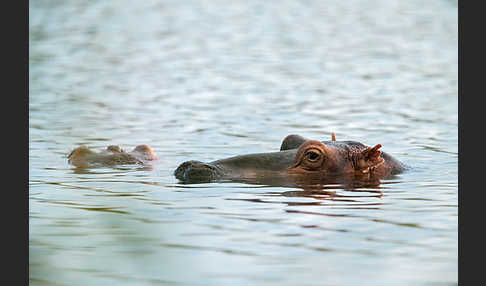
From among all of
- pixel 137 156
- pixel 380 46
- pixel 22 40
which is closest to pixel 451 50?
pixel 380 46

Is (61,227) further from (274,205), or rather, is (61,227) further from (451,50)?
(451,50)

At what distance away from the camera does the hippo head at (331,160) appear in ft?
32.9

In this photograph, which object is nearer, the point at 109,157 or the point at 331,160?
the point at 331,160

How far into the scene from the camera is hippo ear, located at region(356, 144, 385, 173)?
405 inches

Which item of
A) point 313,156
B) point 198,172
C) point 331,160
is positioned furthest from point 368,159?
point 198,172

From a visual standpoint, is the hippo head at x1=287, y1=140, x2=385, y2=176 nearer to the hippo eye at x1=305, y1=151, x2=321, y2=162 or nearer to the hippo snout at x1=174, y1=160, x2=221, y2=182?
the hippo eye at x1=305, y1=151, x2=321, y2=162

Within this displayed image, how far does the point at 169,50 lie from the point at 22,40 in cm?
2411

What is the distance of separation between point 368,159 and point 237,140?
4.14 meters

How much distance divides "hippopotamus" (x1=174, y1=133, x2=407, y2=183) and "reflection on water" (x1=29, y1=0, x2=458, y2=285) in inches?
9.0

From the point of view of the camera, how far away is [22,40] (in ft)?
17.7

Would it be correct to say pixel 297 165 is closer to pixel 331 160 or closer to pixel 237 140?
pixel 331 160

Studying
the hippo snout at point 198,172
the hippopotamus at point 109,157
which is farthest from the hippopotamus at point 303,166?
the hippopotamus at point 109,157

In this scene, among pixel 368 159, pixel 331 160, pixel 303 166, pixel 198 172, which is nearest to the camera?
pixel 198 172

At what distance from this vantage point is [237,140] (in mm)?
14219
